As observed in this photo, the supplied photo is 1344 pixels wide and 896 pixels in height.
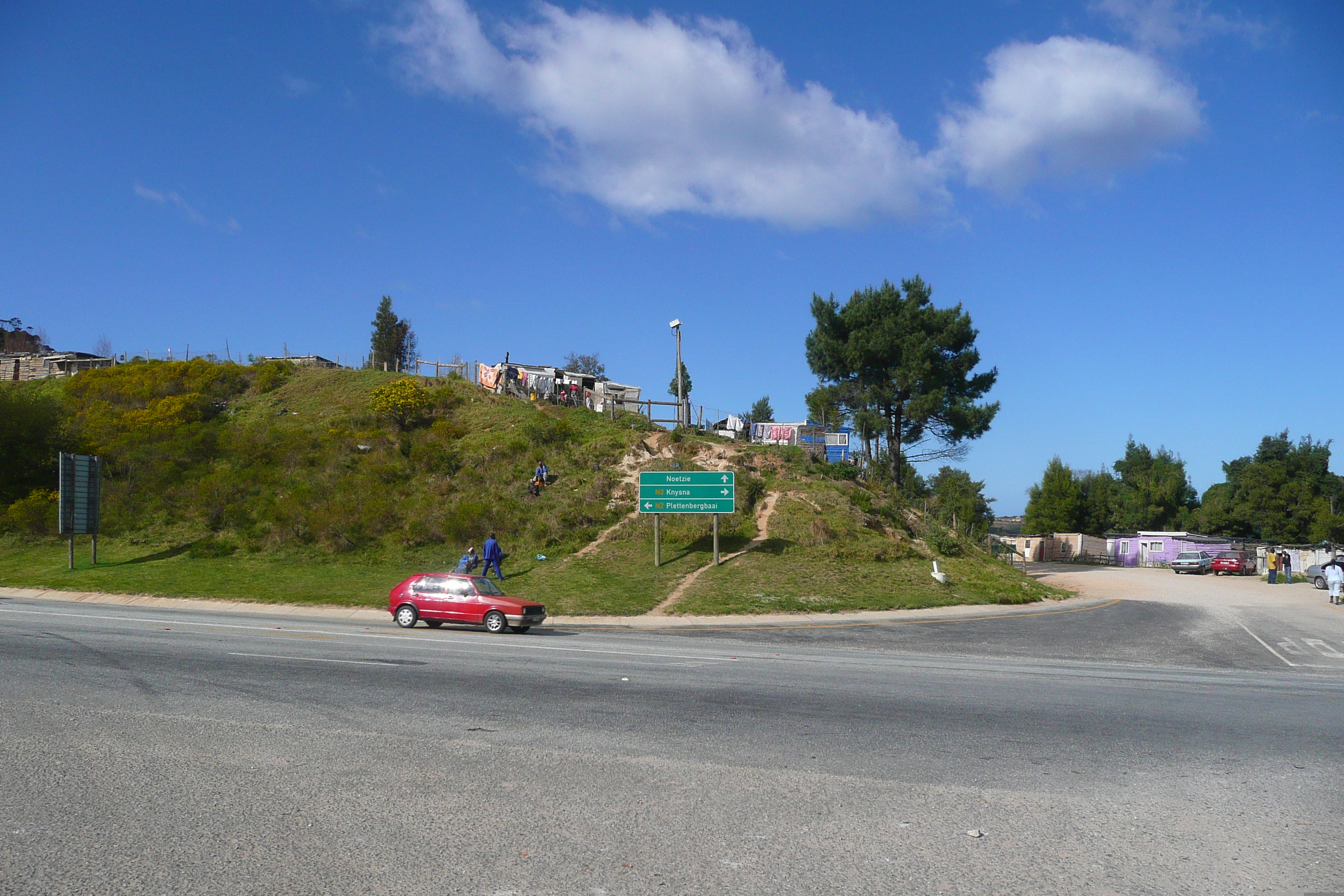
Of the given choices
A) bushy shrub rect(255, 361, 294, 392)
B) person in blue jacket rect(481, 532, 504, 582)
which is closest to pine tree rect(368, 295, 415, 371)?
bushy shrub rect(255, 361, 294, 392)

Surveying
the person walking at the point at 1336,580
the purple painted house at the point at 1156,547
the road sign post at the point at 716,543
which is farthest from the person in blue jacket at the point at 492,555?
the purple painted house at the point at 1156,547

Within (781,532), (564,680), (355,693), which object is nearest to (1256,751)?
(564,680)

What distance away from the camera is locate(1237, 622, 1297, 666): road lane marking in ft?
60.5

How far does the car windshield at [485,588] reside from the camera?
66.6ft

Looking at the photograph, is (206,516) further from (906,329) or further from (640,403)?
(906,329)

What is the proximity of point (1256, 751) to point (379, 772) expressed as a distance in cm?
847

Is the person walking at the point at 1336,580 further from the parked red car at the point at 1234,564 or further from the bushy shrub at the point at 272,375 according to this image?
the bushy shrub at the point at 272,375

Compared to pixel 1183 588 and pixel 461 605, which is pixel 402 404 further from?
pixel 1183 588

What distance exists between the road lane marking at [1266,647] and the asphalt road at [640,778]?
16.8 feet

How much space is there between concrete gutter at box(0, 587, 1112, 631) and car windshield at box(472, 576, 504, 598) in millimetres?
2320

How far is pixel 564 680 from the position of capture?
12.0 metres

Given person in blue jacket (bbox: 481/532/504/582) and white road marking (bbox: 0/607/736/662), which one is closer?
white road marking (bbox: 0/607/736/662)

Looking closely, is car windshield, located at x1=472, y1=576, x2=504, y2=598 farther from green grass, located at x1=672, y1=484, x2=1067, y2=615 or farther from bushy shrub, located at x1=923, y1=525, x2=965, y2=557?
bushy shrub, located at x1=923, y1=525, x2=965, y2=557

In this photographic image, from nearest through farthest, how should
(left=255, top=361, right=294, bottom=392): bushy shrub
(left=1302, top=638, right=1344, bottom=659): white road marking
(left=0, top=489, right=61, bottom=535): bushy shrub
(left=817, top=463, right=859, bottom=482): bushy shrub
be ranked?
(left=1302, top=638, right=1344, bottom=659): white road marking, (left=0, top=489, right=61, bottom=535): bushy shrub, (left=817, top=463, right=859, bottom=482): bushy shrub, (left=255, top=361, right=294, bottom=392): bushy shrub
